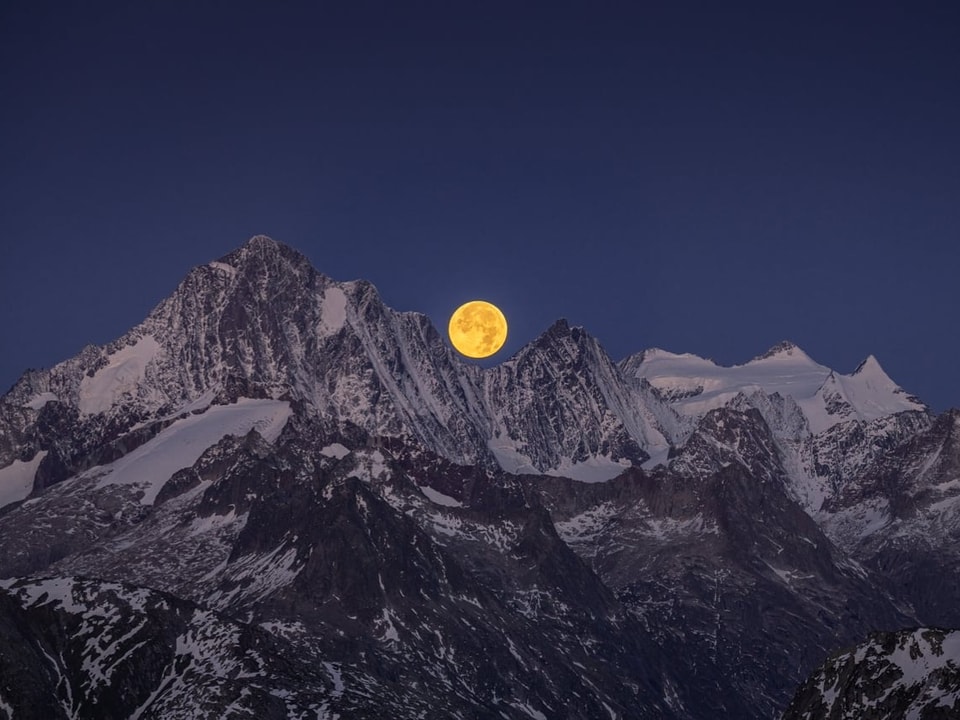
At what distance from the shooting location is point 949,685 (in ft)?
650

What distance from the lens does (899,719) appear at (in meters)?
200

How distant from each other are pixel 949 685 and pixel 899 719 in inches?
238
